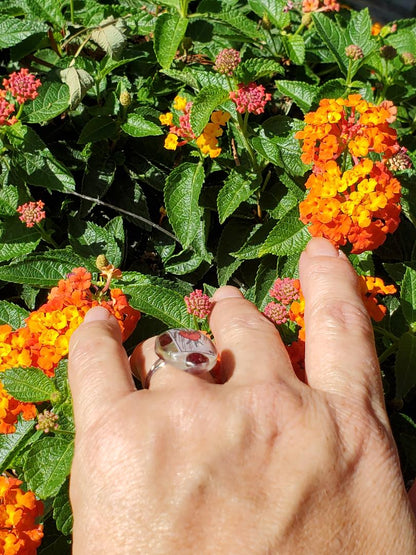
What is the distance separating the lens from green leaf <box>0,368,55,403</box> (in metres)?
1.34

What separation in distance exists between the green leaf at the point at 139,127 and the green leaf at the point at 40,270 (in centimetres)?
42

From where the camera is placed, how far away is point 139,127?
1.85 m

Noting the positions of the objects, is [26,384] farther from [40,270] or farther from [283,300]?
[283,300]

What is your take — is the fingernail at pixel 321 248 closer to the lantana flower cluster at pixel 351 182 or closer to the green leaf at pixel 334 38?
the lantana flower cluster at pixel 351 182

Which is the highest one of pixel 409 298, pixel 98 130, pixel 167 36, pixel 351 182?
pixel 167 36

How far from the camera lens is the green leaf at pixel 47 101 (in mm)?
1807

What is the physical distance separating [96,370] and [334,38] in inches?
55.6

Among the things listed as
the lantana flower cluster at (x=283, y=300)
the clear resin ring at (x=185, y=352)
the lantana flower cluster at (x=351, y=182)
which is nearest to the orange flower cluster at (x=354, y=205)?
the lantana flower cluster at (x=351, y=182)

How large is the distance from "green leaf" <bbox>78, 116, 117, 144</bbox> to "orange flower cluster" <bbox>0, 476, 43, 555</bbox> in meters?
0.98

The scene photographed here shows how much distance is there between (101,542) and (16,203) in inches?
46.4

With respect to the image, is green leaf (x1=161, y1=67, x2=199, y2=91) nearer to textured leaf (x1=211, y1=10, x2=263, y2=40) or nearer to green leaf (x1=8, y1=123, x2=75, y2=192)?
textured leaf (x1=211, y1=10, x2=263, y2=40)

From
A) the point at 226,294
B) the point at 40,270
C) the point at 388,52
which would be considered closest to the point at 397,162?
the point at 388,52

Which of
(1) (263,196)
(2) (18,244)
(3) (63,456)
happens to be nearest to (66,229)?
(2) (18,244)

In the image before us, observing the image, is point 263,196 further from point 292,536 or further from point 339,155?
point 292,536
